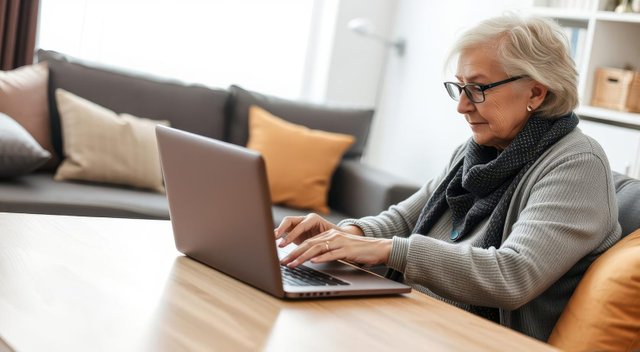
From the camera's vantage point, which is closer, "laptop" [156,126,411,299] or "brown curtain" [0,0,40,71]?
"laptop" [156,126,411,299]

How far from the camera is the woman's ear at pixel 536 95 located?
1948 mm

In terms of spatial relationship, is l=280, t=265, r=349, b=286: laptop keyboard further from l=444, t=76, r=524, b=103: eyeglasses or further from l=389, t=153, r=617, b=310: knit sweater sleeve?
l=444, t=76, r=524, b=103: eyeglasses

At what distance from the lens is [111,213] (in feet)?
9.98

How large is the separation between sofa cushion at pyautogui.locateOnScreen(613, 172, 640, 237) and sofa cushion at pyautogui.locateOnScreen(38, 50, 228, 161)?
2110 millimetres

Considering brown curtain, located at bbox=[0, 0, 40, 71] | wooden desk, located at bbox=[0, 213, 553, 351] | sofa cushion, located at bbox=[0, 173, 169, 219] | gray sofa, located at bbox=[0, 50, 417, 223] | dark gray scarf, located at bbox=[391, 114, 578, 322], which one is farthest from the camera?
brown curtain, located at bbox=[0, 0, 40, 71]

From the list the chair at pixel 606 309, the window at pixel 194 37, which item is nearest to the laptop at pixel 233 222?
the chair at pixel 606 309

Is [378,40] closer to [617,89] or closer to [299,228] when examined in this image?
[617,89]

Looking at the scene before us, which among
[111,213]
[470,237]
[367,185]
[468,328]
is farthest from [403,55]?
[468,328]

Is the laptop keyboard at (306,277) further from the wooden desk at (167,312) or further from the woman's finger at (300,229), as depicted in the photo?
the woman's finger at (300,229)

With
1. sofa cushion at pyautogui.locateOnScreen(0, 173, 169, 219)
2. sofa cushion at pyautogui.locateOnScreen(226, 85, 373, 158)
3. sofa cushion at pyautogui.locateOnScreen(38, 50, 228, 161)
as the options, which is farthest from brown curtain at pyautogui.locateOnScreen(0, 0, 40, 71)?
sofa cushion at pyautogui.locateOnScreen(226, 85, 373, 158)

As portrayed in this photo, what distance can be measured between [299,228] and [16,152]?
5.14ft

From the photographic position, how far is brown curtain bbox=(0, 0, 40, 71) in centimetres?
381

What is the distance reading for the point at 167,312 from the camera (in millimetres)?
1250

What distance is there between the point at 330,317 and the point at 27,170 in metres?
2.04
